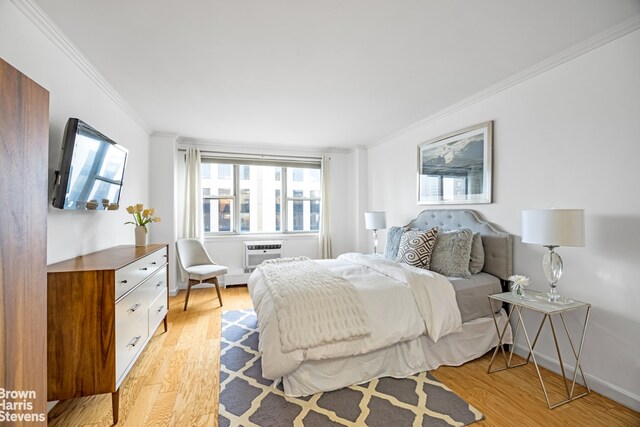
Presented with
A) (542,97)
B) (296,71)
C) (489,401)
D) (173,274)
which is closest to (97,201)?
(296,71)

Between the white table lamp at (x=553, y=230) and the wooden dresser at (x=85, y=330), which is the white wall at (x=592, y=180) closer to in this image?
the white table lamp at (x=553, y=230)

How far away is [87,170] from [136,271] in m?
0.89

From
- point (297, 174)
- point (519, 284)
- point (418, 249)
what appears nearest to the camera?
point (519, 284)

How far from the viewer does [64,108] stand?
2.20 metres

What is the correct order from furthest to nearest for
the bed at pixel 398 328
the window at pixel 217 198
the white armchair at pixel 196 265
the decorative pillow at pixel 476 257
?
the window at pixel 217 198, the white armchair at pixel 196 265, the decorative pillow at pixel 476 257, the bed at pixel 398 328

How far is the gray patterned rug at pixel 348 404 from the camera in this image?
1.83m

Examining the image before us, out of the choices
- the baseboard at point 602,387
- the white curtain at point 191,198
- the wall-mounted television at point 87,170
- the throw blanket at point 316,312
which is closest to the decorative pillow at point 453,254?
the baseboard at point 602,387

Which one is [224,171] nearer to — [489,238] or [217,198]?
[217,198]

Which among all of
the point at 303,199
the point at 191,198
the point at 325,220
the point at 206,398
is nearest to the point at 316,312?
the point at 206,398

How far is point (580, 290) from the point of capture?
7.35 ft

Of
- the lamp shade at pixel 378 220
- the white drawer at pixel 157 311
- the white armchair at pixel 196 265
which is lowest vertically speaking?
the white drawer at pixel 157 311

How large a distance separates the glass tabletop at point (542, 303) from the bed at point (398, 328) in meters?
0.33

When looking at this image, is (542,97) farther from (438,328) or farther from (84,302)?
(84,302)

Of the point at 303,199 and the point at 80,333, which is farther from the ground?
the point at 303,199
